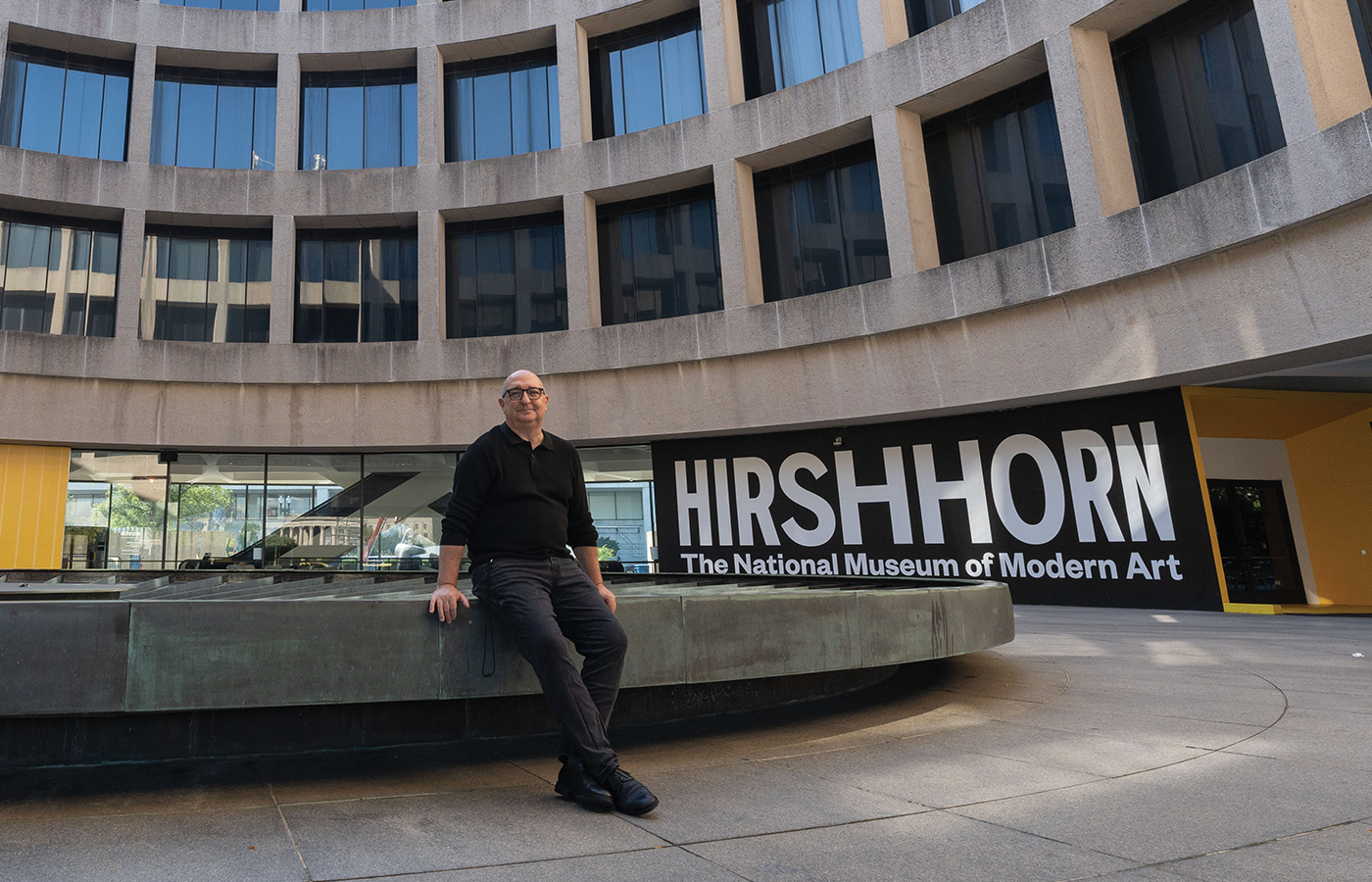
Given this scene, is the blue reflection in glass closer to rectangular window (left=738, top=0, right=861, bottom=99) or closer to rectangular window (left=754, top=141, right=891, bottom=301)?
rectangular window (left=738, top=0, right=861, bottom=99)

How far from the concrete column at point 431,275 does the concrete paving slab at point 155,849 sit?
1708 cm

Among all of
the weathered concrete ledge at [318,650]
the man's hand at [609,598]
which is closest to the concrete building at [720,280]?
the weathered concrete ledge at [318,650]

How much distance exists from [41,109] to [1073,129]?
79.1 ft

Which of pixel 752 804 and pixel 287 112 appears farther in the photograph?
pixel 287 112

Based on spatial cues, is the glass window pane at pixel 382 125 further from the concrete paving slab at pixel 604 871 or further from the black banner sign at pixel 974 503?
the concrete paving slab at pixel 604 871

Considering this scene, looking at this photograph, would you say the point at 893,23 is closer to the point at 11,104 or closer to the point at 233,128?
the point at 233,128

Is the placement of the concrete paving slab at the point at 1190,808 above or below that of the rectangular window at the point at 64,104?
below

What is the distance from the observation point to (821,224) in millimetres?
18422

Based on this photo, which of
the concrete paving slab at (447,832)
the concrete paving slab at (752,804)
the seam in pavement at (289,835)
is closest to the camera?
the seam in pavement at (289,835)

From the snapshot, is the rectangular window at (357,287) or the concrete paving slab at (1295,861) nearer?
the concrete paving slab at (1295,861)

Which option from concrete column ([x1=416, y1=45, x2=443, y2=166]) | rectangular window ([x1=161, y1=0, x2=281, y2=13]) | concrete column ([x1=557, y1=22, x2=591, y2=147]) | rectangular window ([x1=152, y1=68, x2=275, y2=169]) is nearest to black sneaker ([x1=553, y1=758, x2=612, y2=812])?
concrete column ([x1=557, y1=22, x2=591, y2=147])

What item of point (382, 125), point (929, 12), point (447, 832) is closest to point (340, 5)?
point (382, 125)

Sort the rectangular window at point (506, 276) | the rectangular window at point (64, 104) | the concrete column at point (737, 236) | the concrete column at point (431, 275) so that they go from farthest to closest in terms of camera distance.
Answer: the rectangular window at point (506, 276) → the rectangular window at point (64, 104) → the concrete column at point (431, 275) → the concrete column at point (737, 236)

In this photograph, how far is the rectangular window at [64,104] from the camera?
20.3 metres
